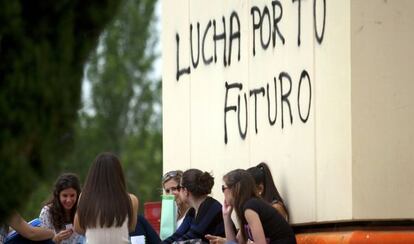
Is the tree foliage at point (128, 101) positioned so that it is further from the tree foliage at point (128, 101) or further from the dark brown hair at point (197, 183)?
the dark brown hair at point (197, 183)

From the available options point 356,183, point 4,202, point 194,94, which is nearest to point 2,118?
point 4,202

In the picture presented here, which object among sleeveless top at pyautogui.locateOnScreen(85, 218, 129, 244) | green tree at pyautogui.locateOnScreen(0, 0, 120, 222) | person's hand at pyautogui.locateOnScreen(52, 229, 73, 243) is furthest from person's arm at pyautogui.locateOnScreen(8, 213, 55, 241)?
green tree at pyautogui.locateOnScreen(0, 0, 120, 222)

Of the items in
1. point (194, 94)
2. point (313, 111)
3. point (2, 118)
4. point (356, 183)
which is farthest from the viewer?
point (194, 94)

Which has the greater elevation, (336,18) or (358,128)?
(336,18)

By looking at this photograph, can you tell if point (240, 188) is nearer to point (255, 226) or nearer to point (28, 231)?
point (255, 226)

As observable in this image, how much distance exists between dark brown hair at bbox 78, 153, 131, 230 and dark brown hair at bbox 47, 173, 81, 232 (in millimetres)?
1166

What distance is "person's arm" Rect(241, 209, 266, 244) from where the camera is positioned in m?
12.1

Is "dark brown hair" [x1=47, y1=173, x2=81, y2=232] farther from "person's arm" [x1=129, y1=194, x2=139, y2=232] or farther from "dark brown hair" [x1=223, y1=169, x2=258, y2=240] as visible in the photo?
Answer: "dark brown hair" [x1=223, y1=169, x2=258, y2=240]

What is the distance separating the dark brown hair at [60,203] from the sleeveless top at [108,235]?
128cm

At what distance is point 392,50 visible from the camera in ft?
39.9

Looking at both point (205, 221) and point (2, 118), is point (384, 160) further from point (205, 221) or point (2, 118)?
point (2, 118)

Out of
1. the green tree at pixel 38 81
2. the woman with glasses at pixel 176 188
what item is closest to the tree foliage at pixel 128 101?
the woman with glasses at pixel 176 188

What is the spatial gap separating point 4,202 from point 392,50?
21.4 ft

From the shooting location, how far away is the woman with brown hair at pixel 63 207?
45.0ft
